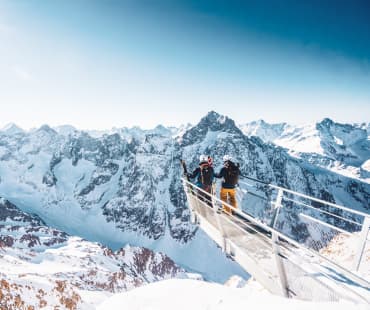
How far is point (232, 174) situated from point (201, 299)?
5925 mm

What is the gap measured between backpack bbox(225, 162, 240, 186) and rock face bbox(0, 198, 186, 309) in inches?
476

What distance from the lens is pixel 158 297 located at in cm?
625

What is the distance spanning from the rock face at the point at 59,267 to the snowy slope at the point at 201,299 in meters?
10.7

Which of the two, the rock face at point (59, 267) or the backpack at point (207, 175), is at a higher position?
the backpack at point (207, 175)

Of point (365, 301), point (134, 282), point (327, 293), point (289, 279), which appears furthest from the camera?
point (134, 282)

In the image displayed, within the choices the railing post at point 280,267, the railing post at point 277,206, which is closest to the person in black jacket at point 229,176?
the railing post at point 277,206

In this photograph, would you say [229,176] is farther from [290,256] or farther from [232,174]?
[290,256]

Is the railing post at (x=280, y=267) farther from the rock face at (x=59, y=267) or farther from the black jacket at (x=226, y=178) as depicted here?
the rock face at (x=59, y=267)

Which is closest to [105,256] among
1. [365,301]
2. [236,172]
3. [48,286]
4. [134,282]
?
[134,282]

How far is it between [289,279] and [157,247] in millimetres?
185547

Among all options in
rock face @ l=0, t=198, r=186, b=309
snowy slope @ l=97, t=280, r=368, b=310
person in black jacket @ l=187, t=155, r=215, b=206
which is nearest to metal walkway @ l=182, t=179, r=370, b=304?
snowy slope @ l=97, t=280, r=368, b=310

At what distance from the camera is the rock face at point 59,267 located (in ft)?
58.0

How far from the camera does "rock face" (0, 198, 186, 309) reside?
696 inches

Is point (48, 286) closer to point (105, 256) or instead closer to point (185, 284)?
point (185, 284)
